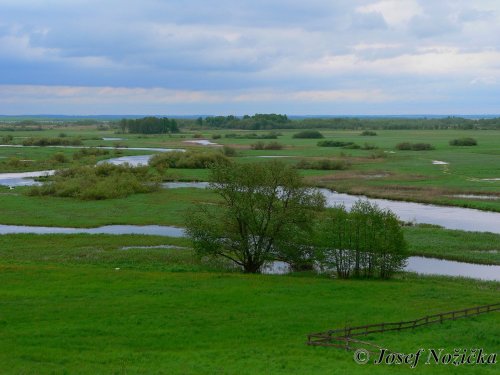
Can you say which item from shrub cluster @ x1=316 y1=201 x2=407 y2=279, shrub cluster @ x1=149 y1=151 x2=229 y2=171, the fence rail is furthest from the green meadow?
shrub cluster @ x1=149 y1=151 x2=229 y2=171

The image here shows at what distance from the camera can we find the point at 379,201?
73.6 metres

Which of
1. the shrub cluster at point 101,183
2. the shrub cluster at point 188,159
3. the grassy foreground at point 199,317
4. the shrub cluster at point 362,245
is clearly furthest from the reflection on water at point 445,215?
the shrub cluster at point 188,159

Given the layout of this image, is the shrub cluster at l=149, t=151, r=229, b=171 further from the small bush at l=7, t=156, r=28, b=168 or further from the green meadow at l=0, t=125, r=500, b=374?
the green meadow at l=0, t=125, r=500, b=374

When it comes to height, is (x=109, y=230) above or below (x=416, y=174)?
below

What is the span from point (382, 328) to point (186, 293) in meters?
11.7

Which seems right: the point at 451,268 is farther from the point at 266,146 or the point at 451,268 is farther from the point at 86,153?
the point at 266,146

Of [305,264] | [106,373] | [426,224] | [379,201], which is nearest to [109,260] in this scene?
[305,264]

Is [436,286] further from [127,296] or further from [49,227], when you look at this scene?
[49,227]

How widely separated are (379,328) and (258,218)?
56.5ft

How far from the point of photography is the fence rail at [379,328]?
24.7 m

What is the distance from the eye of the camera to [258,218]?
42469mm

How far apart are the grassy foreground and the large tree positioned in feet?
8.28

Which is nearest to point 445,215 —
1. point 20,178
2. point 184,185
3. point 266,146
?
point 184,185

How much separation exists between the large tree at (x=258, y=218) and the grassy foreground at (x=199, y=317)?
2523 millimetres
